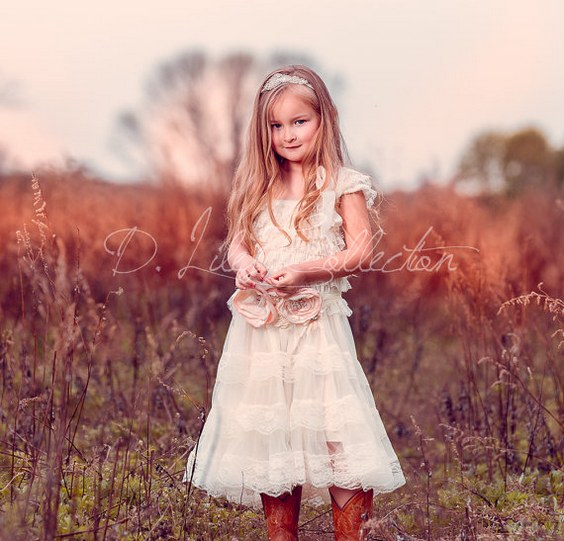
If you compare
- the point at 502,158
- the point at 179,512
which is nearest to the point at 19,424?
the point at 179,512

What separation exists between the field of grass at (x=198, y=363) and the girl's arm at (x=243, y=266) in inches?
10.0

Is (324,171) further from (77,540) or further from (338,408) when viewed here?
(77,540)

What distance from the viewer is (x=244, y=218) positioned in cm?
307

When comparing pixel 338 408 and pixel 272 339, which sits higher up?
pixel 272 339

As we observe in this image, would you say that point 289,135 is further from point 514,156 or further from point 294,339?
point 514,156

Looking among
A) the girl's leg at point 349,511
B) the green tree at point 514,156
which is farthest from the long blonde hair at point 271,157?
the green tree at point 514,156

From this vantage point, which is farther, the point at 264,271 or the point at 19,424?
the point at 19,424

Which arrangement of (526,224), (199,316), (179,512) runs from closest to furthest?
(179,512)
(199,316)
(526,224)

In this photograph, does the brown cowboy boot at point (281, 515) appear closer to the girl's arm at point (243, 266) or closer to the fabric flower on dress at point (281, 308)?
the fabric flower on dress at point (281, 308)

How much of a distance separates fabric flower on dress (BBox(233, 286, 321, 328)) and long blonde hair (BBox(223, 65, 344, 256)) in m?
0.22

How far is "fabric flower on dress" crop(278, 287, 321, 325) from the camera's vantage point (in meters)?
2.85

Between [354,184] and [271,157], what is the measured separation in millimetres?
318

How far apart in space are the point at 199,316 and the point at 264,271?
157 inches

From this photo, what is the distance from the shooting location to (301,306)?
2.89 metres
